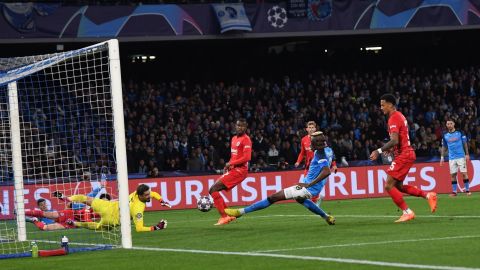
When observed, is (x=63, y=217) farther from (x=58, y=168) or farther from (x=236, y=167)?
(x=58, y=168)

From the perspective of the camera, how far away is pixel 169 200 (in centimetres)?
2927

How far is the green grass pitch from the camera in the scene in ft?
40.0

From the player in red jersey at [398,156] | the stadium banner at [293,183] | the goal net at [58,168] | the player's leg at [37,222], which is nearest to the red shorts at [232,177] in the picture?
the goal net at [58,168]

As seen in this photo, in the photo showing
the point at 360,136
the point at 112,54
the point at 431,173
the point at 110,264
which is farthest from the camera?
the point at 360,136

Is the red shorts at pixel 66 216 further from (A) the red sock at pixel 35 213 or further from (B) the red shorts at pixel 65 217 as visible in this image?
(A) the red sock at pixel 35 213

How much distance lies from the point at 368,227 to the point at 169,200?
12451 mm

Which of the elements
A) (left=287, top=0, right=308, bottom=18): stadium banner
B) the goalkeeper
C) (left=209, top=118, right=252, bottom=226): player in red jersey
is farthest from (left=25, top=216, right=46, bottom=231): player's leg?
(left=287, top=0, right=308, bottom=18): stadium banner

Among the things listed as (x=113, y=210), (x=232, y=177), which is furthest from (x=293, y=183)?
(x=113, y=210)

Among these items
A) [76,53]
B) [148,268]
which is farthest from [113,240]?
[148,268]

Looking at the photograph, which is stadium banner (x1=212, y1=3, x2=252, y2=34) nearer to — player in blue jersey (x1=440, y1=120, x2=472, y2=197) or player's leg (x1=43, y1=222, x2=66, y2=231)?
player in blue jersey (x1=440, y1=120, x2=472, y2=197)

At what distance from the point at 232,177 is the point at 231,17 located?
18.3 metres

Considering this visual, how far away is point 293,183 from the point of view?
30328 mm

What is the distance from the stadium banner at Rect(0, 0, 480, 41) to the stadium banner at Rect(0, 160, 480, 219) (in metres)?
9.01

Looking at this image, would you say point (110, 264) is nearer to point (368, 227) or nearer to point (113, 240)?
point (113, 240)
